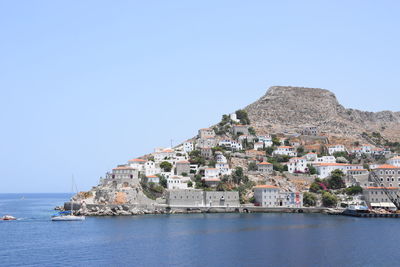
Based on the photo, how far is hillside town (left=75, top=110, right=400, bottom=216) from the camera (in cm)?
7831

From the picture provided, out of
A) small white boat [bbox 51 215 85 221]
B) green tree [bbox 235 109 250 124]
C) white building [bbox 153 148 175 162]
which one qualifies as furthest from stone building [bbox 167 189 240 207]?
green tree [bbox 235 109 250 124]

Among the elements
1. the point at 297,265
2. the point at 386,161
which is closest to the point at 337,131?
the point at 386,161

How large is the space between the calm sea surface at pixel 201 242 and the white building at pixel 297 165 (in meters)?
24.1

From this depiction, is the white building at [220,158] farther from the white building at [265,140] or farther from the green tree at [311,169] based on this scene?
the white building at [265,140]

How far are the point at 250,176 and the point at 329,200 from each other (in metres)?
14.2

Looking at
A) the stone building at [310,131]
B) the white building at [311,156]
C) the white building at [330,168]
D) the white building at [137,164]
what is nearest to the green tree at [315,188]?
the white building at [330,168]

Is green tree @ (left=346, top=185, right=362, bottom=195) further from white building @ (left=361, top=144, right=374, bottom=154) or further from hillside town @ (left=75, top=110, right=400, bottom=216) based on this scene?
white building @ (left=361, top=144, right=374, bottom=154)

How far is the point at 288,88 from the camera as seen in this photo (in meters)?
153

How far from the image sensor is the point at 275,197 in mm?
80188

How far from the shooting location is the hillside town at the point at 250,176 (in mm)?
Answer: 78312

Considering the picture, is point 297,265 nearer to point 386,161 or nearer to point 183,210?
point 183,210

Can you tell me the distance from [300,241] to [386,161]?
5512 cm

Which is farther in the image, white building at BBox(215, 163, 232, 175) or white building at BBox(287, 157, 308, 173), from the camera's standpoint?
white building at BBox(287, 157, 308, 173)

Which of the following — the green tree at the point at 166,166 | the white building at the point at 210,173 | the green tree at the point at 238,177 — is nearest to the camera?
the green tree at the point at 238,177
